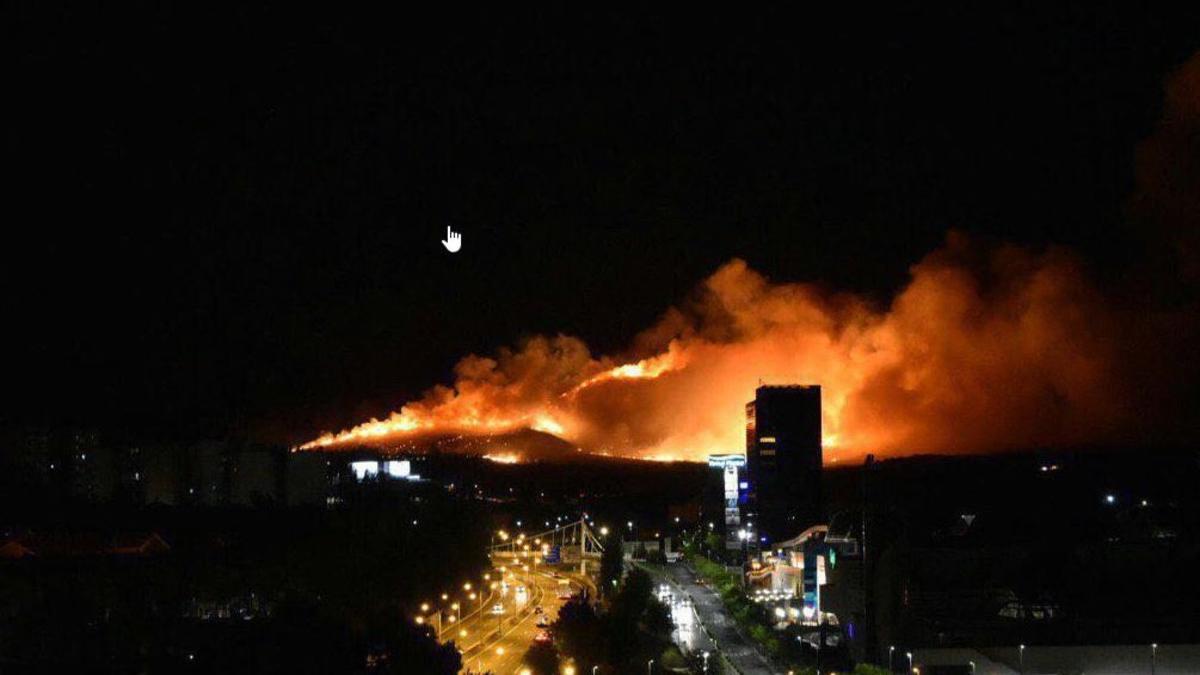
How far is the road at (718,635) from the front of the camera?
2711 centimetres

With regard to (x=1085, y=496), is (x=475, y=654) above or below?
below

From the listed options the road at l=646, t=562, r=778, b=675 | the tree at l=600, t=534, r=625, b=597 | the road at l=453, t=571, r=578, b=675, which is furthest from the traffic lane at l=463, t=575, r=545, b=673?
the road at l=646, t=562, r=778, b=675

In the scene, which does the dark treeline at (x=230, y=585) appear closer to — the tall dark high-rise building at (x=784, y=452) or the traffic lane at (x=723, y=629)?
the traffic lane at (x=723, y=629)

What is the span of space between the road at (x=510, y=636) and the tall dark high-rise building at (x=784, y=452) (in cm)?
2421

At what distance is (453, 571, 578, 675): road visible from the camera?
26.6m

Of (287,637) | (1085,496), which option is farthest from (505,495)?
(287,637)

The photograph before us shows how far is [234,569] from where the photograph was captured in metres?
33.2

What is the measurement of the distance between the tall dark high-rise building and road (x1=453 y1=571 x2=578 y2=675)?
24.2 meters

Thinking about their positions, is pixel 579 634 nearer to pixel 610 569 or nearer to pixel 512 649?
pixel 512 649

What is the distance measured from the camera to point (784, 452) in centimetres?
6962

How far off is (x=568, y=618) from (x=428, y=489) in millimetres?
48507

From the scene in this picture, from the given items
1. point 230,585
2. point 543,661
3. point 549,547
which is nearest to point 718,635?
point 543,661

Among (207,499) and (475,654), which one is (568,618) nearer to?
(475,654)

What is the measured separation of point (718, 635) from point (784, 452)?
39.2 metres
